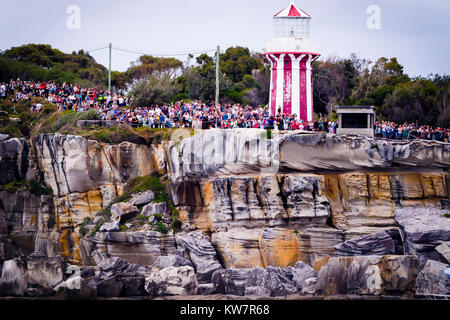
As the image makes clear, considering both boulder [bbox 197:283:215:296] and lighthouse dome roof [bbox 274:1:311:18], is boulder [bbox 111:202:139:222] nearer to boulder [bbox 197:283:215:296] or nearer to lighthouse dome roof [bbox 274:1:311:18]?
boulder [bbox 197:283:215:296]

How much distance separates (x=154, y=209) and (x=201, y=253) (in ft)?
15.6

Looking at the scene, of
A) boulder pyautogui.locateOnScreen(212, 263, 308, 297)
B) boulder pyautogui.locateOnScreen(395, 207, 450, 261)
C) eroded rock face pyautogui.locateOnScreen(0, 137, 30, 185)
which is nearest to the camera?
boulder pyautogui.locateOnScreen(395, 207, 450, 261)

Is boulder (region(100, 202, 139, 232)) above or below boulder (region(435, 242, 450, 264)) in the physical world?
above

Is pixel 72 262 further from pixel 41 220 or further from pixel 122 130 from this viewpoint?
pixel 122 130

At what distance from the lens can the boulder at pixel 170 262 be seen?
46125 millimetres

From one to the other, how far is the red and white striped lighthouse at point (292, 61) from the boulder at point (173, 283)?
1353cm

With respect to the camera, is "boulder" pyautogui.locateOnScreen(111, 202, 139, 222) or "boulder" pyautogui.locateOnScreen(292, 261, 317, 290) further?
"boulder" pyautogui.locateOnScreen(111, 202, 139, 222)

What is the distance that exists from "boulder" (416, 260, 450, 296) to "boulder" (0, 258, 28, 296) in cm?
2108

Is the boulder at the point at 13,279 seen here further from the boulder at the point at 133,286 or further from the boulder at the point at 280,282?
the boulder at the point at 280,282

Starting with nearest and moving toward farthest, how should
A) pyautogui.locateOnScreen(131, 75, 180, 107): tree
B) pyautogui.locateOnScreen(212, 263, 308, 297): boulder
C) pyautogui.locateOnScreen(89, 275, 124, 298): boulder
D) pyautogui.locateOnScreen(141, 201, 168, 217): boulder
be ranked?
pyautogui.locateOnScreen(212, 263, 308, 297): boulder → pyautogui.locateOnScreen(89, 275, 124, 298): boulder → pyautogui.locateOnScreen(141, 201, 168, 217): boulder → pyautogui.locateOnScreen(131, 75, 180, 107): tree

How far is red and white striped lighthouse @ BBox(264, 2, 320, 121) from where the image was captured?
173 ft

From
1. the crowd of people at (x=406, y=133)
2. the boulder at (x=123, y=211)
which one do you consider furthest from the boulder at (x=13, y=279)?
the crowd of people at (x=406, y=133)

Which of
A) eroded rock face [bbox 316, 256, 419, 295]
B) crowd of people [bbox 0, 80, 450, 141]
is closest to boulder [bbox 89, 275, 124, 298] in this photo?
eroded rock face [bbox 316, 256, 419, 295]

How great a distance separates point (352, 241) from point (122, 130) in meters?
16.7
